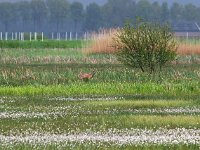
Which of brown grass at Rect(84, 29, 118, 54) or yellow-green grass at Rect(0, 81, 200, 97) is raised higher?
brown grass at Rect(84, 29, 118, 54)

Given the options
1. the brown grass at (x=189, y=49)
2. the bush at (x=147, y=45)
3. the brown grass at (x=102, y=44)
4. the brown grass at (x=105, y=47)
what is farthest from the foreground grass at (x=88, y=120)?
the brown grass at (x=189, y=49)

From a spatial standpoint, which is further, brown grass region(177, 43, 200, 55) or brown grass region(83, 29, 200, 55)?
brown grass region(177, 43, 200, 55)

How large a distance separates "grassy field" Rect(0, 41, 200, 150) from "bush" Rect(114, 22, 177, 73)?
974mm

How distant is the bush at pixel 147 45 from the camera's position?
39781 millimetres

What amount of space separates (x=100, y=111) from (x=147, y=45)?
16.9 meters

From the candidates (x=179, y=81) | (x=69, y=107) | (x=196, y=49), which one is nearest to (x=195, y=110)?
(x=69, y=107)

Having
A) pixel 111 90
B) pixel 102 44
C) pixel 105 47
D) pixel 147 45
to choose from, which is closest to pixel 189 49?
pixel 105 47

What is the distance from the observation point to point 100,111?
923 inches

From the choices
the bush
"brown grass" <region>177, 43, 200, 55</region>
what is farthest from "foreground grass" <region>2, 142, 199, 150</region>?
"brown grass" <region>177, 43, 200, 55</region>

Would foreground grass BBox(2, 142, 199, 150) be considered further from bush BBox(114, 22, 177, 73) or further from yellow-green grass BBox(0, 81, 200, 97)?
bush BBox(114, 22, 177, 73)

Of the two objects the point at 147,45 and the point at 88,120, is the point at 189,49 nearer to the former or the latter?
the point at 147,45

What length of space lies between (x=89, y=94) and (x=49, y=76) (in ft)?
26.4

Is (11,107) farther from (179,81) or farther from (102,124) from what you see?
(179,81)

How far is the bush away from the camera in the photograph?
131 feet
